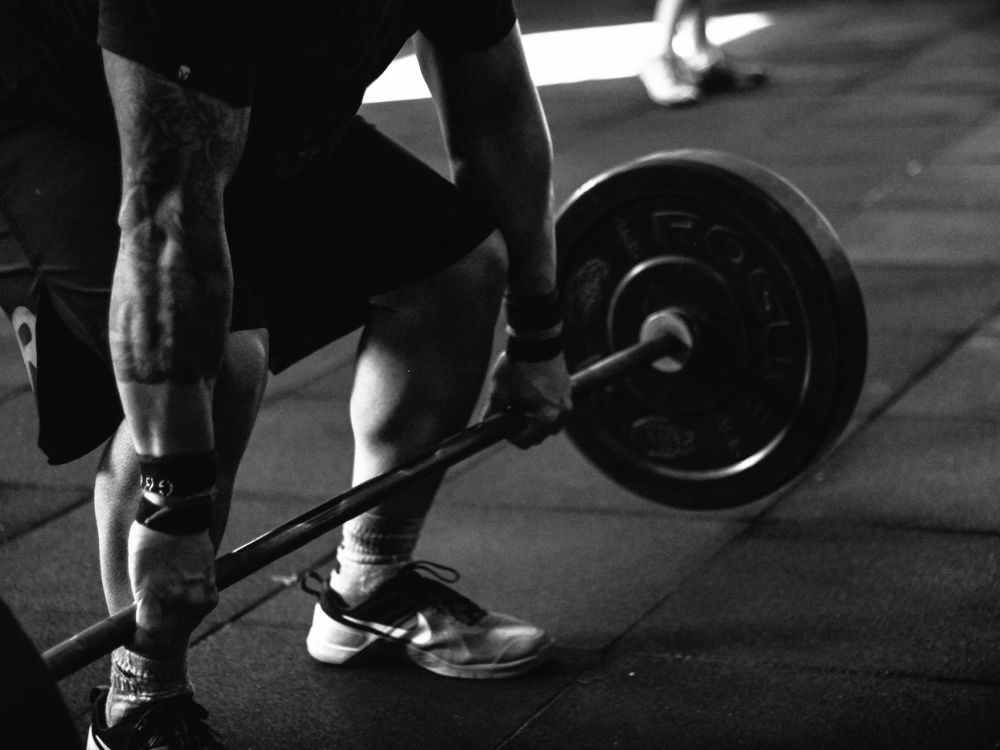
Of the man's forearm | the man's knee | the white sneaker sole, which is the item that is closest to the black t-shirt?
the man's forearm

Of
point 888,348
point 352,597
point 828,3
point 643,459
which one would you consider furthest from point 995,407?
point 828,3

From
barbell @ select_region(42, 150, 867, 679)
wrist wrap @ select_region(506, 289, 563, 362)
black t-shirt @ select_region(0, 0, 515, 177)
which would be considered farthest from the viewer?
barbell @ select_region(42, 150, 867, 679)

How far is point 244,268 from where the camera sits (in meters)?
2.24

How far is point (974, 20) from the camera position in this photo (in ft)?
28.8

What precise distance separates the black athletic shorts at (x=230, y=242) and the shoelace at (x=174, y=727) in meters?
0.35

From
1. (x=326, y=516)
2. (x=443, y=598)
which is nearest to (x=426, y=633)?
(x=443, y=598)

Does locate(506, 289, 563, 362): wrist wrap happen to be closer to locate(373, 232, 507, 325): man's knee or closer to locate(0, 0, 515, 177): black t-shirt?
locate(373, 232, 507, 325): man's knee

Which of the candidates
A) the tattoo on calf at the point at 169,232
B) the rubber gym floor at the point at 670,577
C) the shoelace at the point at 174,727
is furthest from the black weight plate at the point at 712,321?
the tattoo on calf at the point at 169,232

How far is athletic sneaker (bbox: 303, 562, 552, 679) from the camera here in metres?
2.47

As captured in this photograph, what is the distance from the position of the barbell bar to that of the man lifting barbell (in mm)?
46

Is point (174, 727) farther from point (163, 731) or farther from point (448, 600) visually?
point (448, 600)

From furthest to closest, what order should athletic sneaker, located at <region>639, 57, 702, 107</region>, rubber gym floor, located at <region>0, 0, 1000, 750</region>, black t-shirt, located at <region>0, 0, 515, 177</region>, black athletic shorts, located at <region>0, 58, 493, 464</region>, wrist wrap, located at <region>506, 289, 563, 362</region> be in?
athletic sneaker, located at <region>639, 57, 702, 107</region>
wrist wrap, located at <region>506, 289, 563, 362</region>
rubber gym floor, located at <region>0, 0, 1000, 750</region>
black athletic shorts, located at <region>0, 58, 493, 464</region>
black t-shirt, located at <region>0, 0, 515, 177</region>

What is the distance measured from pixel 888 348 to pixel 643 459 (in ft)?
4.15

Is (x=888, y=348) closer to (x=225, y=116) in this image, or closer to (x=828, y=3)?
(x=225, y=116)
